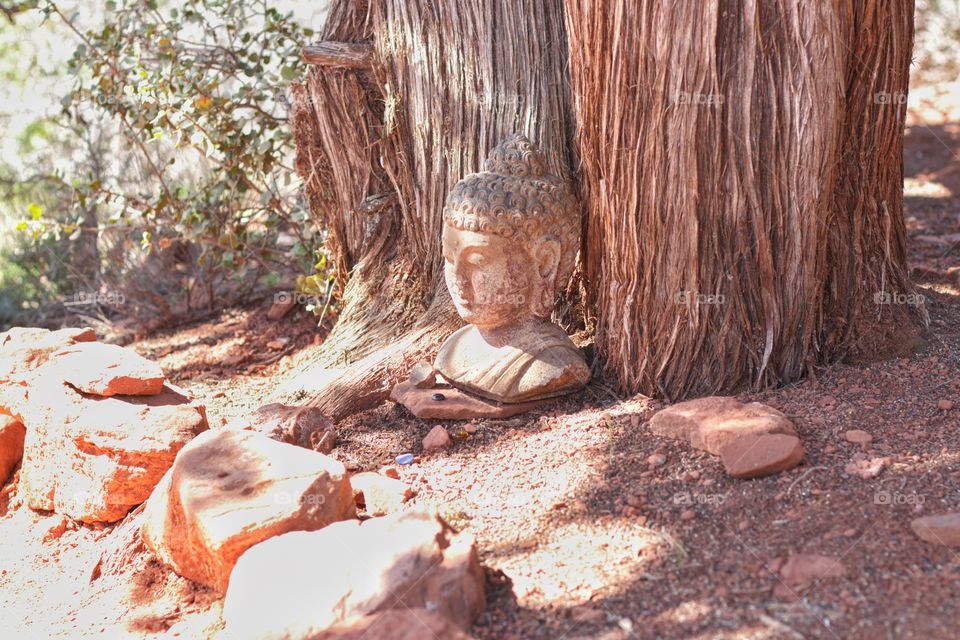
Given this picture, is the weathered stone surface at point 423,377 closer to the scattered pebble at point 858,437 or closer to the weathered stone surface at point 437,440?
the weathered stone surface at point 437,440

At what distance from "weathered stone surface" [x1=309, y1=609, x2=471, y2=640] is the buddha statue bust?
1534 millimetres

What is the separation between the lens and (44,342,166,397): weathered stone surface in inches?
157

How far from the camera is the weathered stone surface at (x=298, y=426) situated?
12.9 ft

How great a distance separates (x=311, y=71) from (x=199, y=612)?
106 inches

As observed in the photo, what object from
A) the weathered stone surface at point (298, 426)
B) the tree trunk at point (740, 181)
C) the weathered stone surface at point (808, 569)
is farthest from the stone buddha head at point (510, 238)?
the weathered stone surface at point (808, 569)

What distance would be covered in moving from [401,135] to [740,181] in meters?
1.72

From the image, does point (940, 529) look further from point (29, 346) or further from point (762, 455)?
point (29, 346)

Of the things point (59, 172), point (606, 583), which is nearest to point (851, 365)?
point (606, 583)

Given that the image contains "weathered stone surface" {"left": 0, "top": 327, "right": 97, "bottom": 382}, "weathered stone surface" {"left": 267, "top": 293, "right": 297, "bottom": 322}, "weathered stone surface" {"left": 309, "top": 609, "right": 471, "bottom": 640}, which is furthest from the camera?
"weathered stone surface" {"left": 267, "top": 293, "right": 297, "bottom": 322}

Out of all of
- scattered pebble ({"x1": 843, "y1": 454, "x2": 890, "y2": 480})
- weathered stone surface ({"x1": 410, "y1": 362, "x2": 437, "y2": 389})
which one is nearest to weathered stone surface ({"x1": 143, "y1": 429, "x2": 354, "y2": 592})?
weathered stone surface ({"x1": 410, "y1": 362, "x2": 437, "y2": 389})

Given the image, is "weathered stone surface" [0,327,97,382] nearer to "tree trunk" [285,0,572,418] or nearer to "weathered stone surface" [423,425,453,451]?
"tree trunk" [285,0,572,418]

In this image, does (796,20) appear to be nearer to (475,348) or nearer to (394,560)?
(475,348)

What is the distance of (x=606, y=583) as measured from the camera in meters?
2.81

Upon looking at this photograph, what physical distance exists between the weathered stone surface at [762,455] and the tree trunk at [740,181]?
65 cm
